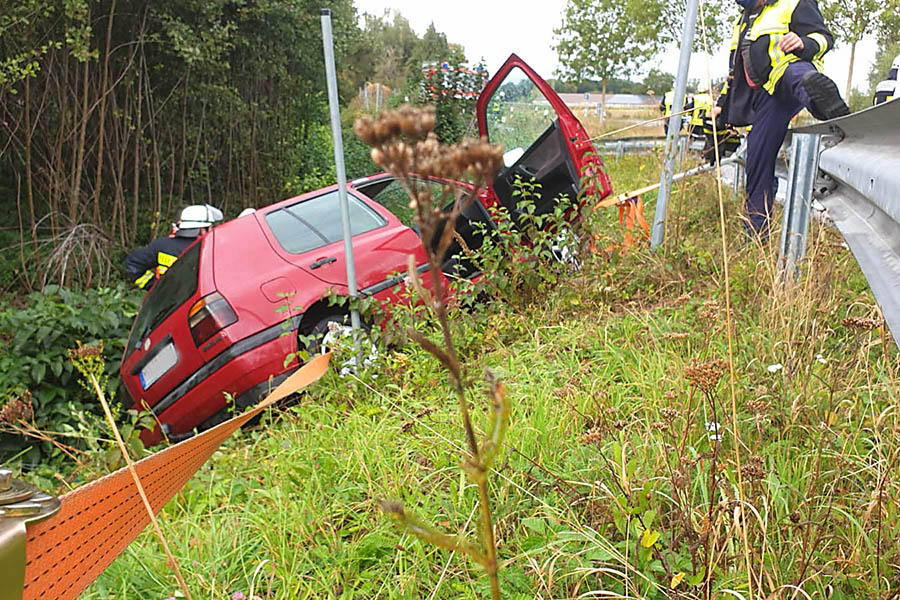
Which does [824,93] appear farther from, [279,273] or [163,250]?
[163,250]

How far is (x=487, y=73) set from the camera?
1948 cm

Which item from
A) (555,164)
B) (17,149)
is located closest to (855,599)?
(555,164)

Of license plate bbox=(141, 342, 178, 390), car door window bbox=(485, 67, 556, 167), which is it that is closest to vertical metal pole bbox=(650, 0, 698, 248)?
car door window bbox=(485, 67, 556, 167)

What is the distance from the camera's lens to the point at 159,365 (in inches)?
196

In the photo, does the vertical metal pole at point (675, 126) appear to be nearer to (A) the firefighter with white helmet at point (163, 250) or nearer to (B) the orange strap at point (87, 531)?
(B) the orange strap at point (87, 531)

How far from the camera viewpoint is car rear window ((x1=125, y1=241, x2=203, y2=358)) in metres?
5.06

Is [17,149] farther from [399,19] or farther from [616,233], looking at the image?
[399,19]

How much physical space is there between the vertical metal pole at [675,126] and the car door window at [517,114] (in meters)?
1.18

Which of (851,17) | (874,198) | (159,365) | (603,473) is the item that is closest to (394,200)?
(159,365)

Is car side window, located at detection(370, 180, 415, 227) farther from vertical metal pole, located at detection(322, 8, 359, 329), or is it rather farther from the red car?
vertical metal pole, located at detection(322, 8, 359, 329)

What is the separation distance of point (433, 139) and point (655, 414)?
2.19 meters

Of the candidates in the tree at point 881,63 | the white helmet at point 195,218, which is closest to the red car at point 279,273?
the white helmet at point 195,218

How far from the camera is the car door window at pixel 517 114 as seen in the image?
5.66 metres

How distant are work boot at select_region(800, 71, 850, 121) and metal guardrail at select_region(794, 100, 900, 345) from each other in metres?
2.02
